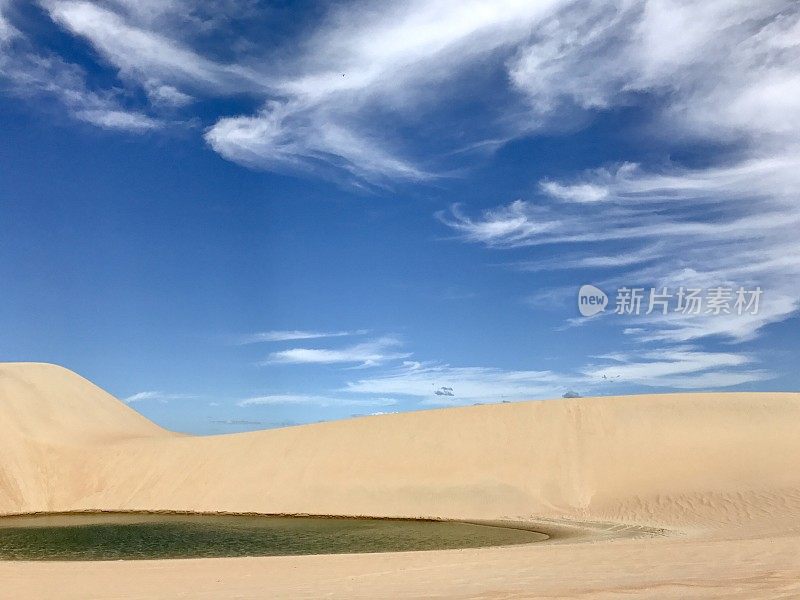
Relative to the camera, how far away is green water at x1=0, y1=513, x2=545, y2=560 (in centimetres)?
1755

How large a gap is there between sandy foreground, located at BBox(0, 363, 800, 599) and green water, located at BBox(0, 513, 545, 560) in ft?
7.16

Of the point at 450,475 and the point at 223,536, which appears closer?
the point at 223,536

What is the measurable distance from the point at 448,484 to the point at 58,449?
19860mm

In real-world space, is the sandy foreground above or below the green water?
above

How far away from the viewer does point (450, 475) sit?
96.9 feet

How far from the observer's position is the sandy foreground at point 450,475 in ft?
41.6

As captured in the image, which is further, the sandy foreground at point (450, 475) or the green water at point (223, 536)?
the green water at point (223, 536)

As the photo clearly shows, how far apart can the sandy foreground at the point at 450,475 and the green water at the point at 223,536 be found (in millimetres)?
2183

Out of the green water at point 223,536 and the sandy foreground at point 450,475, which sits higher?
the sandy foreground at point 450,475

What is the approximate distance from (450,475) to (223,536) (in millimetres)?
11207

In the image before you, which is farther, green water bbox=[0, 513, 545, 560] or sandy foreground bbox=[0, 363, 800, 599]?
green water bbox=[0, 513, 545, 560]

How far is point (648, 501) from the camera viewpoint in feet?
82.6

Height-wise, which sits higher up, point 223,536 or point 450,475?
point 450,475

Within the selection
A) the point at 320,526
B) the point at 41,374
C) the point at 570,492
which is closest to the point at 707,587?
the point at 320,526
